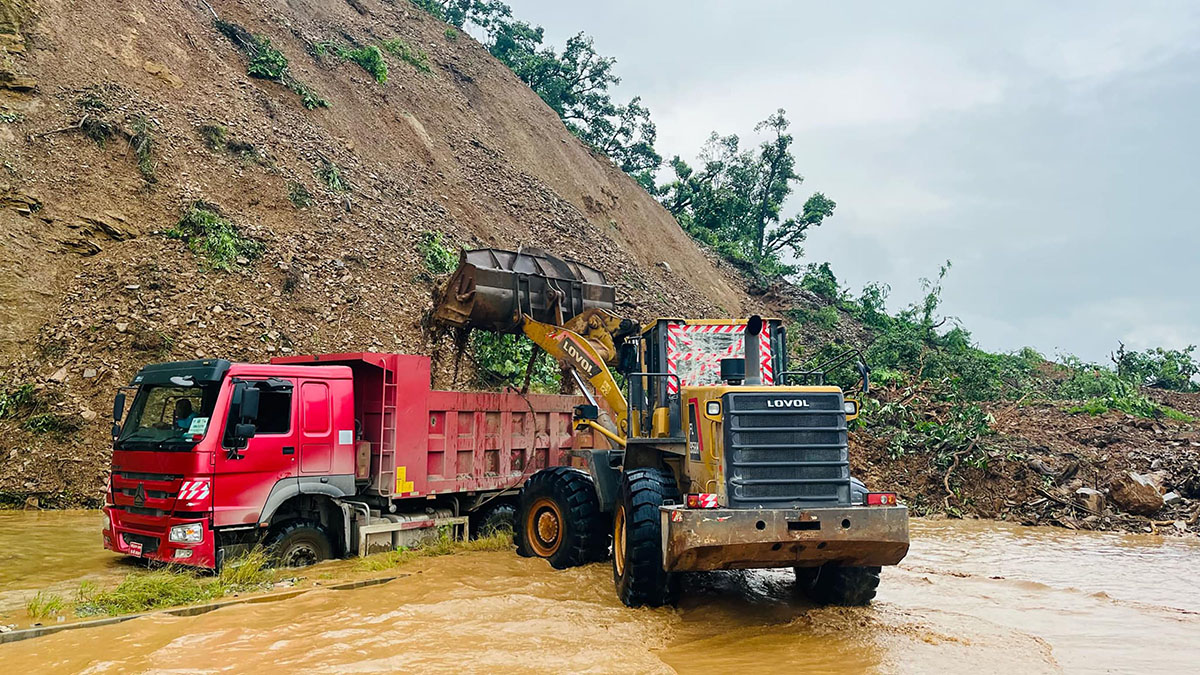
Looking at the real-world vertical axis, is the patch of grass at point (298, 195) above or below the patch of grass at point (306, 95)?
below

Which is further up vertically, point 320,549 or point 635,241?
point 635,241

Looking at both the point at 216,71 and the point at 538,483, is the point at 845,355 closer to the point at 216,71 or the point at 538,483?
the point at 538,483

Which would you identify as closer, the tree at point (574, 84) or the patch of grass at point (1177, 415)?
the patch of grass at point (1177, 415)

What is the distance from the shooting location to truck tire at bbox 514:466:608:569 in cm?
902

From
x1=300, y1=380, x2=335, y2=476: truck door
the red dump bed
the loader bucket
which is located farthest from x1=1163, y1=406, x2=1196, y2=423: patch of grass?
x1=300, y1=380, x2=335, y2=476: truck door

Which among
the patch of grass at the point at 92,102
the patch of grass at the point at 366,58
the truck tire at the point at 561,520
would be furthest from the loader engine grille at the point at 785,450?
the patch of grass at the point at 366,58

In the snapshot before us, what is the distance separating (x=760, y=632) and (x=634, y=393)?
2.98 metres

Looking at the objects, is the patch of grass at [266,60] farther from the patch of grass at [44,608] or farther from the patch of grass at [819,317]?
the patch of grass at [44,608]

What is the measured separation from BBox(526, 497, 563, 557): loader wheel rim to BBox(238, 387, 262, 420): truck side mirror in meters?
3.16

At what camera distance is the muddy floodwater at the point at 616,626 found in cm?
593

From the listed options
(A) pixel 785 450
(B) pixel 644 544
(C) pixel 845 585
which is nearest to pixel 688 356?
(A) pixel 785 450

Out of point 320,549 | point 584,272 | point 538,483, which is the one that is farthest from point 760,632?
point 584,272

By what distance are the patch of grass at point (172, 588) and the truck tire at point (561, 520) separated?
2803 mm

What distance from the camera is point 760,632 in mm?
7031
